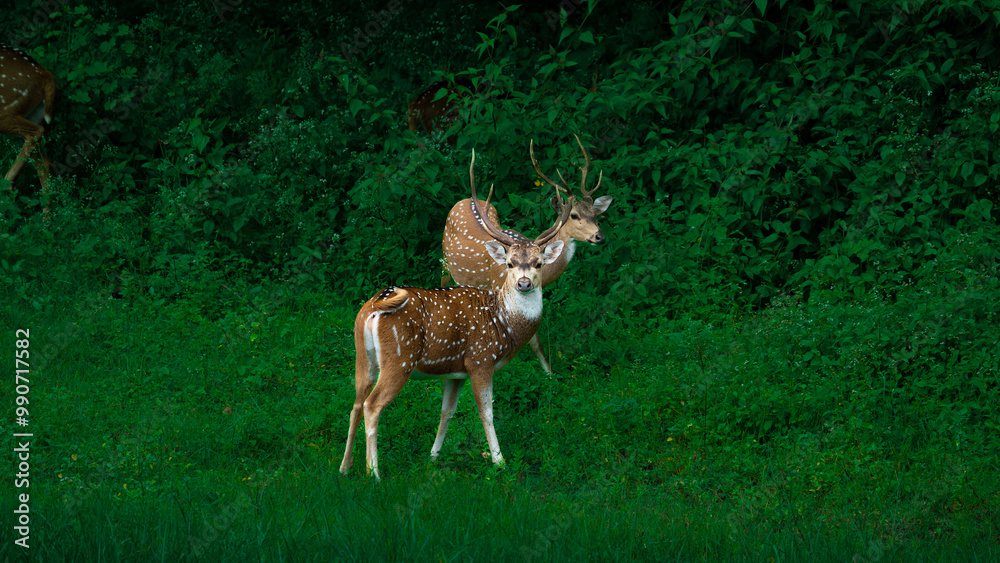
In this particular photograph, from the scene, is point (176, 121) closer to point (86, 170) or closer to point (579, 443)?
point (86, 170)

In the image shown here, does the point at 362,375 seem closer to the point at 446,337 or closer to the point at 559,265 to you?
the point at 446,337

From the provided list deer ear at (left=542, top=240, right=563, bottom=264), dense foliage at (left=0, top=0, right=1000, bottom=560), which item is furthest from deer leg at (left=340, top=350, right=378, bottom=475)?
deer ear at (left=542, top=240, right=563, bottom=264)

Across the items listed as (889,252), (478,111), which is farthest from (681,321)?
(478,111)

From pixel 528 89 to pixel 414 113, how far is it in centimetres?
141

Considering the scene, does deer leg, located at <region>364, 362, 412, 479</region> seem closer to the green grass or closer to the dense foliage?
the green grass

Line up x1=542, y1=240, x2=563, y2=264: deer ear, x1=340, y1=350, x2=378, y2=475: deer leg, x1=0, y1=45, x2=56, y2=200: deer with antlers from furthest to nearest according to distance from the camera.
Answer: x1=0, y1=45, x2=56, y2=200: deer with antlers < x1=542, y1=240, x2=563, y2=264: deer ear < x1=340, y1=350, x2=378, y2=475: deer leg

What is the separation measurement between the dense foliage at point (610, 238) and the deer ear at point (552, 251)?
1.07 metres

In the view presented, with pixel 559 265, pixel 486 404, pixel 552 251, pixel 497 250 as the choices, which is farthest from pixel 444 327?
pixel 559 265

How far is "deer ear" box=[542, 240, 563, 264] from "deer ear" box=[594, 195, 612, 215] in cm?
175

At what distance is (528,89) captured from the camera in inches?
449

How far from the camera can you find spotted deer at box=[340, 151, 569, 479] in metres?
5.70

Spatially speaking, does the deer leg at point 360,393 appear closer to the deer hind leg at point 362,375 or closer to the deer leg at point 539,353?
the deer hind leg at point 362,375

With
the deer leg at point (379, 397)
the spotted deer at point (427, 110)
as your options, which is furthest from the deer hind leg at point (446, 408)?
the spotted deer at point (427, 110)

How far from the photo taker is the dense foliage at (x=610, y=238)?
6.22 meters
